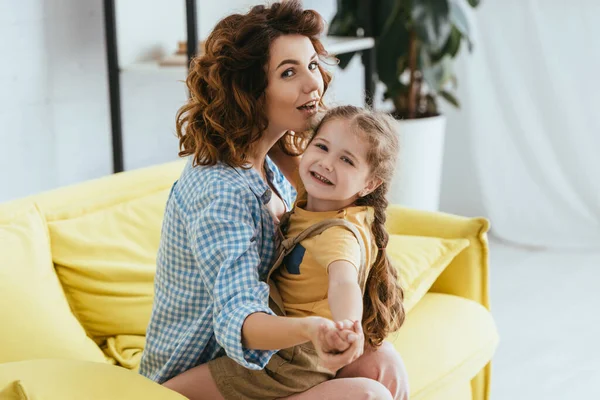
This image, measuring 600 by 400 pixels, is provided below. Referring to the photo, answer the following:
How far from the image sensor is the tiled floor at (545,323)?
2.71 metres

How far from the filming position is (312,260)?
1.40 meters

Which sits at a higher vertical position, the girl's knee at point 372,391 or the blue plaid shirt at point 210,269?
the blue plaid shirt at point 210,269

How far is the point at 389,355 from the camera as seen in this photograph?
1582 mm

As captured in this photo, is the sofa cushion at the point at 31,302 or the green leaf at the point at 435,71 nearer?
the sofa cushion at the point at 31,302

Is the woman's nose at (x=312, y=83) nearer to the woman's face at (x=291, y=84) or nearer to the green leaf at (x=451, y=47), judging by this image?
the woman's face at (x=291, y=84)

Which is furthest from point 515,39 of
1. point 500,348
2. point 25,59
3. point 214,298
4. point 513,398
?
point 214,298

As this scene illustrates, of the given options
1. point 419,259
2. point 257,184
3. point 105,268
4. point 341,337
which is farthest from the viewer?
point 419,259

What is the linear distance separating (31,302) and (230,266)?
1.72 ft

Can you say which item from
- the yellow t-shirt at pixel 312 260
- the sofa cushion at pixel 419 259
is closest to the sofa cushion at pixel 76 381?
the yellow t-shirt at pixel 312 260

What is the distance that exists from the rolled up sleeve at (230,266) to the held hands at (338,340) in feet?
0.51

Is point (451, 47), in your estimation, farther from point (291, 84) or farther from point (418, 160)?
point (291, 84)

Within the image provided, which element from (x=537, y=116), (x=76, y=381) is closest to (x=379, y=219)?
(x=76, y=381)

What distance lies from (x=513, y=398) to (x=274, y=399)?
134 cm

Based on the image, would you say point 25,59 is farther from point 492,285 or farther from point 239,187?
point 492,285
